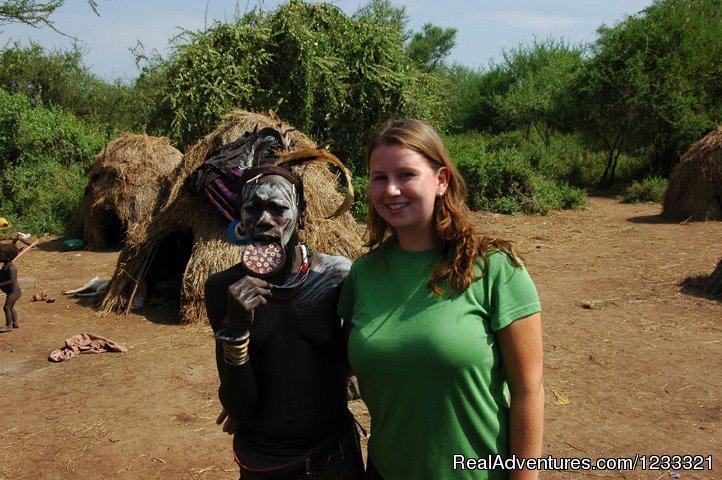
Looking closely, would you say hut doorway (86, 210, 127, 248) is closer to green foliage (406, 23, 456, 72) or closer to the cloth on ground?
the cloth on ground

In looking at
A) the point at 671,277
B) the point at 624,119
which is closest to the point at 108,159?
the point at 671,277

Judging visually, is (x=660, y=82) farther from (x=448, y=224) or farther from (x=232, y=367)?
(x=232, y=367)

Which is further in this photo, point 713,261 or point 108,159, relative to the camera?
point 108,159

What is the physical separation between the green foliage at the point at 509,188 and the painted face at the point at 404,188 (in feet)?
43.3

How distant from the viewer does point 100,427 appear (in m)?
4.69

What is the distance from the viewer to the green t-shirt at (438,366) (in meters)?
1.59

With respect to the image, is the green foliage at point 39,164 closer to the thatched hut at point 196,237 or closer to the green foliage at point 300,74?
the green foliage at point 300,74

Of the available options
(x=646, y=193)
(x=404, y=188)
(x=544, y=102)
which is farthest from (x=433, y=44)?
(x=404, y=188)

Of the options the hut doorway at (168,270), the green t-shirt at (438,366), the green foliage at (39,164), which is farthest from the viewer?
the green foliage at (39,164)

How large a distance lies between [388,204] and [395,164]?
11 cm

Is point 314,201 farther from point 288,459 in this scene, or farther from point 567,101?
point 567,101

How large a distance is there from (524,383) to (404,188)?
613 millimetres

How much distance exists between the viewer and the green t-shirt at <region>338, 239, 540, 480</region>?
1588 millimetres

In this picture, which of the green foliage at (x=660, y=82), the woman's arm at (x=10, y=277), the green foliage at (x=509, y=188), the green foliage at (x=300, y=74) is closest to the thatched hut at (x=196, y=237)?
the woman's arm at (x=10, y=277)
